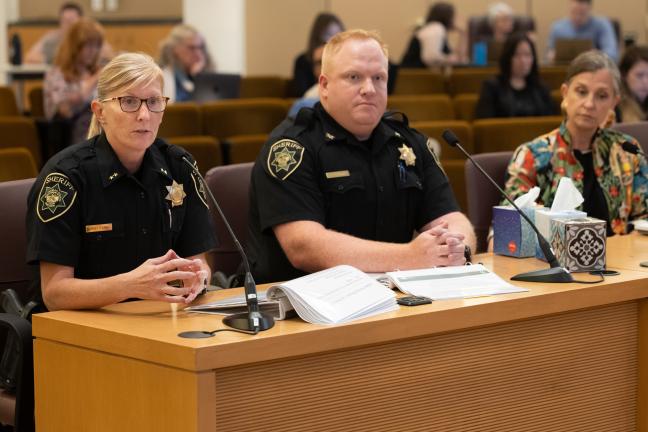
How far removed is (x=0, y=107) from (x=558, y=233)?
209 inches

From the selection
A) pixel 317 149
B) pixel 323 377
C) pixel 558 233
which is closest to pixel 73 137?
pixel 317 149

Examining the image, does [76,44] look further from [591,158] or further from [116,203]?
[116,203]

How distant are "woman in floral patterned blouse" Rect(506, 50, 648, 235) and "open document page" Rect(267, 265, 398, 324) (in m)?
1.38

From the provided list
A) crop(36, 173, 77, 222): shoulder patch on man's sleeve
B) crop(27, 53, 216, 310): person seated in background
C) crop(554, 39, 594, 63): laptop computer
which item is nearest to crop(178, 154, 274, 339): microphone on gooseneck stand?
crop(27, 53, 216, 310): person seated in background

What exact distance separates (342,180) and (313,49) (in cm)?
499

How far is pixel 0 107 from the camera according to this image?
306 inches

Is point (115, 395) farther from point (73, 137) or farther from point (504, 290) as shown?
point (73, 137)

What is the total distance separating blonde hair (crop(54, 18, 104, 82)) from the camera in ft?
23.2

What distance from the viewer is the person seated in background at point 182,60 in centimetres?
807

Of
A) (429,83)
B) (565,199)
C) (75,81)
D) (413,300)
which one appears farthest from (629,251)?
(429,83)

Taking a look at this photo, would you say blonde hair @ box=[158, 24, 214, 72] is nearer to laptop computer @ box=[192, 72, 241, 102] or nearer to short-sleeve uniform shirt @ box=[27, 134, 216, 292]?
laptop computer @ box=[192, 72, 241, 102]

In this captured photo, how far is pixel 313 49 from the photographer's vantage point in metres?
8.38

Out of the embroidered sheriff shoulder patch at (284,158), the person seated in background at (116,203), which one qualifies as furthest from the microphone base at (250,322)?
the embroidered sheriff shoulder patch at (284,158)

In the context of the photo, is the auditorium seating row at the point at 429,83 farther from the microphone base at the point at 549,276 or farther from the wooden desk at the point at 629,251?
the microphone base at the point at 549,276
